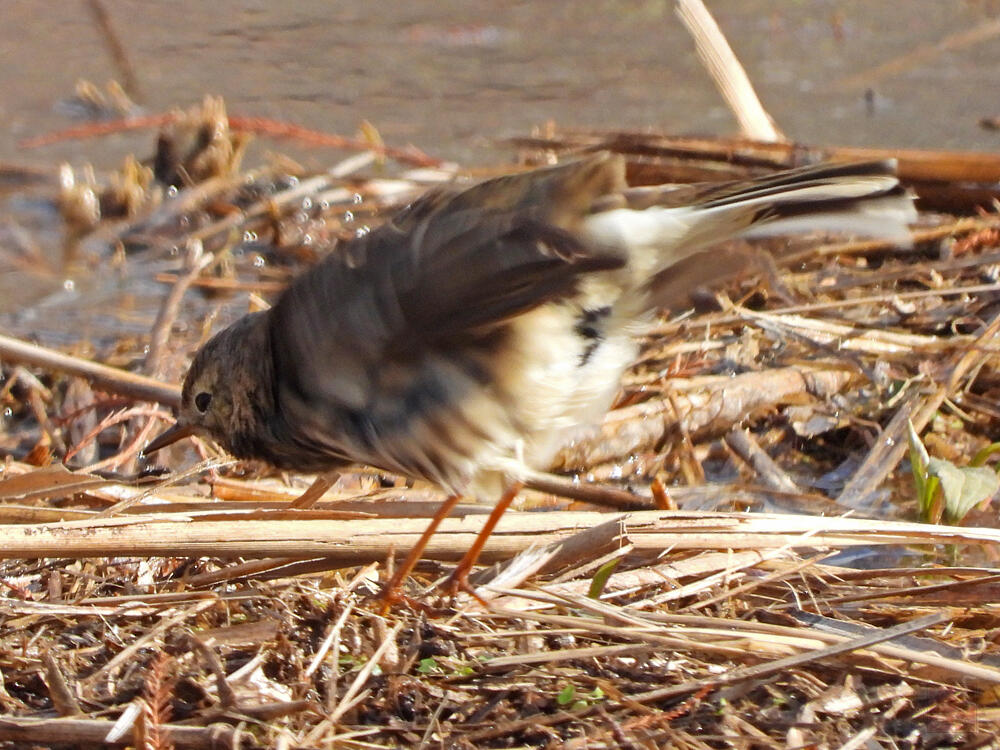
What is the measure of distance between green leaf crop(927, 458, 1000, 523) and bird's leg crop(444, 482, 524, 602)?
3.73 feet

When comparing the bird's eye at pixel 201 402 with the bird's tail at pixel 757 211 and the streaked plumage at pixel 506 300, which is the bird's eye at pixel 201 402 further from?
the bird's tail at pixel 757 211

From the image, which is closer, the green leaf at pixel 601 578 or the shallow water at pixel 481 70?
the green leaf at pixel 601 578

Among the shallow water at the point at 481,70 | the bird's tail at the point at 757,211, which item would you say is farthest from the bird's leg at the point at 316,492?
the shallow water at the point at 481,70

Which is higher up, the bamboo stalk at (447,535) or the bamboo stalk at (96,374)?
the bamboo stalk at (447,535)

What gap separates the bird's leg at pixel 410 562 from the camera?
3467 millimetres

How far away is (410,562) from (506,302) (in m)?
0.67

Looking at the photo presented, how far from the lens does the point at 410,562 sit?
3516 mm

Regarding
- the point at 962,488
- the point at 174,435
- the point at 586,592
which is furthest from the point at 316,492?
the point at 962,488

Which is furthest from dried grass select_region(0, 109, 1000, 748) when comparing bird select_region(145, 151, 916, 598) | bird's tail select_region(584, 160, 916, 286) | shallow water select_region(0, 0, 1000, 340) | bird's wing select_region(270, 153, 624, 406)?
shallow water select_region(0, 0, 1000, 340)

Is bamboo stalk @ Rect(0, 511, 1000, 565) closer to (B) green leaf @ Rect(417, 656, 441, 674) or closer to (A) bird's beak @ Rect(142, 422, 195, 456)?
(B) green leaf @ Rect(417, 656, 441, 674)

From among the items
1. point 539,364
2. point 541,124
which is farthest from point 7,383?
point 541,124

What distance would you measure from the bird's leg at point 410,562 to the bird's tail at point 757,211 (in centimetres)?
76

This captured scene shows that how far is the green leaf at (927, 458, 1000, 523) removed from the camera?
12.8ft

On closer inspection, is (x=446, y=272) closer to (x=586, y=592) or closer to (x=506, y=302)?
(x=506, y=302)
